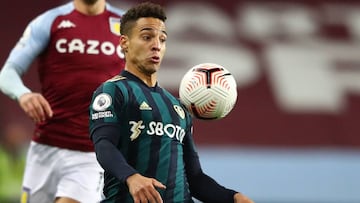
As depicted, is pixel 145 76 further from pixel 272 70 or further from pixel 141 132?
pixel 272 70

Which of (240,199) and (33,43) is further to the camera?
(33,43)

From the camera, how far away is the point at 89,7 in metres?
5.96

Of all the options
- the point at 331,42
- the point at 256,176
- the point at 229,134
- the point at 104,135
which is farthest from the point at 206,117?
the point at 331,42

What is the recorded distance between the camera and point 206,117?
4.73 m

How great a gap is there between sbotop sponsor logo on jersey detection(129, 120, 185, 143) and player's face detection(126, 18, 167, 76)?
0.89ft

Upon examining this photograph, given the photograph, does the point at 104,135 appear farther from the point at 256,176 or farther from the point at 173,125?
the point at 256,176

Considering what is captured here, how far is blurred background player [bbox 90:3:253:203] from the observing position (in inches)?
169

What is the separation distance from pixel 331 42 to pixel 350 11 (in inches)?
18.8

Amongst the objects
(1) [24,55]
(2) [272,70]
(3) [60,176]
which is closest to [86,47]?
(1) [24,55]

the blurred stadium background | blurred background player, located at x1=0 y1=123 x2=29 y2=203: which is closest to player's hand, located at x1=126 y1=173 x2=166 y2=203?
blurred background player, located at x1=0 y1=123 x2=29 y2=203

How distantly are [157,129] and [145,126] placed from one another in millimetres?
59

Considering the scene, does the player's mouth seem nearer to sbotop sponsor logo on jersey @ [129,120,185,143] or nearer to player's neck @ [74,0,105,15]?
sbotop sponsor logo on jersey @ [129,120,185,143]

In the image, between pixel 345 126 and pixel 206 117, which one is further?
pixel 345 126

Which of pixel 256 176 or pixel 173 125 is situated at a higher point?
pixel 173 125
